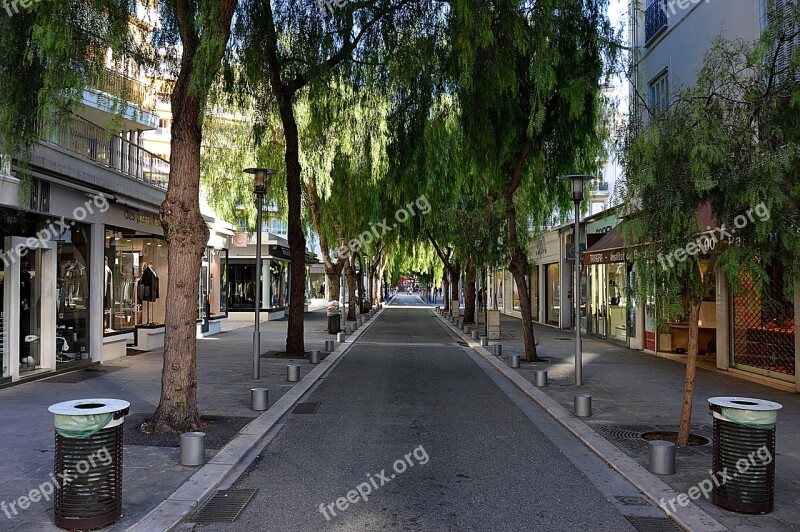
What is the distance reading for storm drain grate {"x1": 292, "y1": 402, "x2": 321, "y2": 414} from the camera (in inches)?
384

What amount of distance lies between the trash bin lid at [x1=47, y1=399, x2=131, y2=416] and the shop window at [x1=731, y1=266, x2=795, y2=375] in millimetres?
9958

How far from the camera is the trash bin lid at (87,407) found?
15.9 feet

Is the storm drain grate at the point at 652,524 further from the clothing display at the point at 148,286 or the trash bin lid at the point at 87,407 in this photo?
the clothing display at the point at 148,286

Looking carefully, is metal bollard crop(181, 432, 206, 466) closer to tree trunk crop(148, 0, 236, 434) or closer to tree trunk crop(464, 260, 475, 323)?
tree trunk crop(148, 0, 236, 434)

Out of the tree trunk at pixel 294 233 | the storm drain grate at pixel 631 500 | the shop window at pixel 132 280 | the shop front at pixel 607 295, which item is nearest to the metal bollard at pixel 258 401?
the storm drain grate at pixel 631 500

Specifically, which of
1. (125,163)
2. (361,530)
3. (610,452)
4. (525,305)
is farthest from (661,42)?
(361,530)

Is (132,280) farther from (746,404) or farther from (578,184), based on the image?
(746,404)

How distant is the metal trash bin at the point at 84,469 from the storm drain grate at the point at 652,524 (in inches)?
166

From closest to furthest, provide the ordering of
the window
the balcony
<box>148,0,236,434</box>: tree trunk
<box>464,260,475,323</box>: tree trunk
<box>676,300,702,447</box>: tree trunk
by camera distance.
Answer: <box>676,300,702,447</box>: tree trunk
<box>148,0,236,434</box>: tree trunk
the window
the balcony
<box>464,260,475,323</box>: tree trunk

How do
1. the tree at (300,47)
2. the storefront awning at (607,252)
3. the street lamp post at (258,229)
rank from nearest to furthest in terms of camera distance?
the street lamp post at (258,229), the tree at (300,47), the storefront awning at (607,252)

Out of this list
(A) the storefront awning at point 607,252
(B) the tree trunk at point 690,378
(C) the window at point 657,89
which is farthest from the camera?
(C) the window at point 657,89

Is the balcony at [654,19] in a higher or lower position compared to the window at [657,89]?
higher

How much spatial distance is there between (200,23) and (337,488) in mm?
5501

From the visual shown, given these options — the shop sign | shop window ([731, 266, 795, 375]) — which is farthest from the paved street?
the shop sign
